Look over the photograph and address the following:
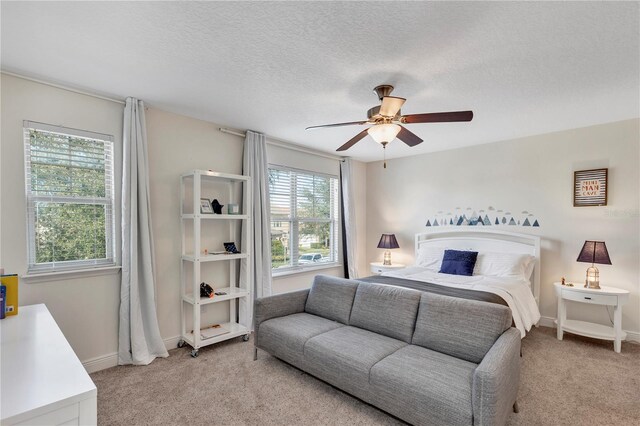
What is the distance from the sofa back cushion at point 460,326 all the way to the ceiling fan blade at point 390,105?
58.5 inches

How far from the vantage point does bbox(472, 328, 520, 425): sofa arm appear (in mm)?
1573

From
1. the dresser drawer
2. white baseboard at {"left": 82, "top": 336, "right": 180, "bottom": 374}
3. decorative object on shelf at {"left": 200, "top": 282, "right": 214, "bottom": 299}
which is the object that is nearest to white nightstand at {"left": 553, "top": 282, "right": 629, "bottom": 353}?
the dresser drawer

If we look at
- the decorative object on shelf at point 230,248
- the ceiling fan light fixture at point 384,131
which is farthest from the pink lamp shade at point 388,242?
the ceiling fan light fixture at point 384,131

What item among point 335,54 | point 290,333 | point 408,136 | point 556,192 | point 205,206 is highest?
point 335,54

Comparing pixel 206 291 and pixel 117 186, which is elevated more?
pixel 117 186

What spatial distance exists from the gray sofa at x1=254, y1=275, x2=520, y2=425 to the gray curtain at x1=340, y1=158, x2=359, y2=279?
218 cm

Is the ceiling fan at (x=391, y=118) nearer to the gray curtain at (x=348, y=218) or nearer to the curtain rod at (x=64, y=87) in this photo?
the curtain rod at (x=64, y=87)

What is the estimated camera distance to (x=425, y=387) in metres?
1.82

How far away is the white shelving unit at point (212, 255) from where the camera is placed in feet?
10.3

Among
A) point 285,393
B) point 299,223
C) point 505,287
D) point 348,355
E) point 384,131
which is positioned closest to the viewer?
point 348,355

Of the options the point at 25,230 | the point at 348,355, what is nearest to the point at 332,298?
the point at 348,355

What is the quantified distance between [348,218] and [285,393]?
10.8 ft

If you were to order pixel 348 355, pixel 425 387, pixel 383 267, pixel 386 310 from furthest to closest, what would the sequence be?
pixel 383 267, pixel 386 310, pixel 348 355, pixel 425 387

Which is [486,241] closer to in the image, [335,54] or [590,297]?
[590,297]
